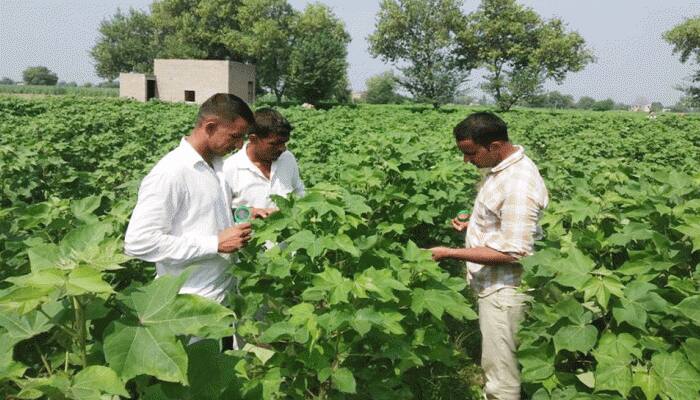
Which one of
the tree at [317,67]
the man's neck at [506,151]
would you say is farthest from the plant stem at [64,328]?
the tree at [317,67]

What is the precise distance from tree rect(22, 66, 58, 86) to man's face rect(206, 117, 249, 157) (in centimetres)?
16542

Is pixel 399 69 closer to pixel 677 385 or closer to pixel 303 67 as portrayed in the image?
pixel 303 67

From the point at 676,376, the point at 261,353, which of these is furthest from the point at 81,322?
the point at 676,376

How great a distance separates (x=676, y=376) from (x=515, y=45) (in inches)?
2548

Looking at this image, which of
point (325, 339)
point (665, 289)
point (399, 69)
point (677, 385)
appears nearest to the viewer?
point (677, 385)

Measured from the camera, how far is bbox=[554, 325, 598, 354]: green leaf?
6.40 feet

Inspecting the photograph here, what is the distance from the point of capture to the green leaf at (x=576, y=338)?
1.95 meters

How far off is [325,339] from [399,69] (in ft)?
194

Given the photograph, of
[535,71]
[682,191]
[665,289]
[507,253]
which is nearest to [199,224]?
[507,253]

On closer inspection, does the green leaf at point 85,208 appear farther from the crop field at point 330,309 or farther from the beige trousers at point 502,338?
the beige trousers at point 502,338

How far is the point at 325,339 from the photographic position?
7.52 feet

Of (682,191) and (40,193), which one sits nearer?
(682,191)

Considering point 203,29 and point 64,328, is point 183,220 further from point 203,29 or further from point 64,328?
point 203,29

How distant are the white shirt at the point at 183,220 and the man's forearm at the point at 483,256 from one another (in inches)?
→ 49.0
